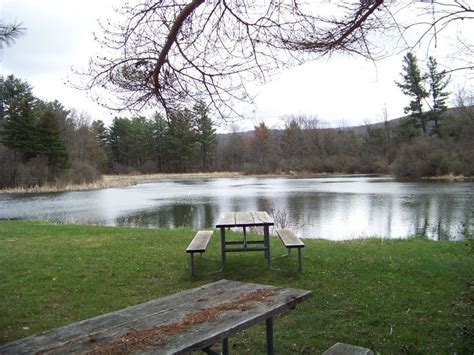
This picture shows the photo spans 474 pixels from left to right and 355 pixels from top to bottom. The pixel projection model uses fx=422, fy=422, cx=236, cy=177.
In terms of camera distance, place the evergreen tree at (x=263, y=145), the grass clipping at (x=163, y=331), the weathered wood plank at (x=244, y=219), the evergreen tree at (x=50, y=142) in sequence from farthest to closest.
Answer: the evergreen tree at (x=263, y=145)
the evergreen tree at (x=50, y=142)
the weathered wood plank at (x=244, y=219)
the grass clipping at (x=163, y=331)

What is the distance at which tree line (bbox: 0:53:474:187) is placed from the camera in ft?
87.1

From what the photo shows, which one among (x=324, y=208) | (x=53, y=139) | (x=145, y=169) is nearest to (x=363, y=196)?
(x=324, y=208)

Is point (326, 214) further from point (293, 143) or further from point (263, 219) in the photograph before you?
point (293, 143)

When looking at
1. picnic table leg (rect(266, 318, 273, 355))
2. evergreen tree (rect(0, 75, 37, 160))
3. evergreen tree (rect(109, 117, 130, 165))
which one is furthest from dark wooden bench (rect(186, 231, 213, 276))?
evergreen tree (rect(109, 117, 130, 165))

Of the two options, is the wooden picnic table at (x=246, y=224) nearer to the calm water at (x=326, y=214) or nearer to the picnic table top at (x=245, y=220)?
the picnic table top at (x=245, y=220)

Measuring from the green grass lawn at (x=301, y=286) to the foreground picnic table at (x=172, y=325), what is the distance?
960 mm

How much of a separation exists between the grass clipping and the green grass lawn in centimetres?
107

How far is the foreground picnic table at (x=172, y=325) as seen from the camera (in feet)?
5.64

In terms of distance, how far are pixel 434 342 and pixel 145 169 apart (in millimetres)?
60300

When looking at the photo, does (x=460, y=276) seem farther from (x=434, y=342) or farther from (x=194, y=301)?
(x=194, y=301)

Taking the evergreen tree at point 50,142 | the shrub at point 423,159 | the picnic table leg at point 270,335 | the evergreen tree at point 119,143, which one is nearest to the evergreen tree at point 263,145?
the evergreen tree at point 119,143

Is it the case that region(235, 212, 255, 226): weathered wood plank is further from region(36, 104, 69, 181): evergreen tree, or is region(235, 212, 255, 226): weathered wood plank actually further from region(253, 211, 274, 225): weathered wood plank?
region(36, 104, 69, 181): evergreen tree

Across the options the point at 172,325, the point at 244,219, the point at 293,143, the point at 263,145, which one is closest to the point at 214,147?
the point at 263,145

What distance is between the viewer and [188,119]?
4.22 metres
